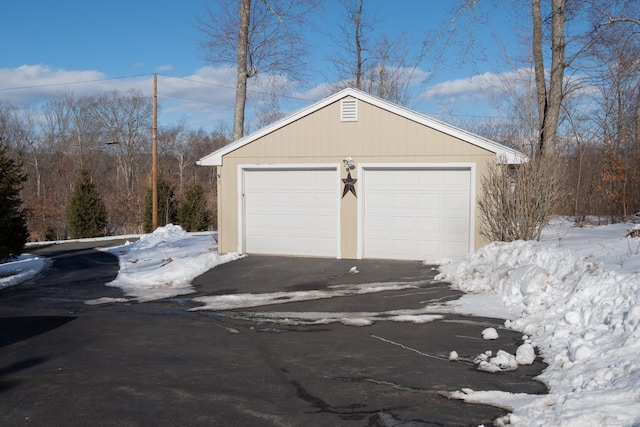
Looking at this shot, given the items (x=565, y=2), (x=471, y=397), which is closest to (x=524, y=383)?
(x=471, y=397)

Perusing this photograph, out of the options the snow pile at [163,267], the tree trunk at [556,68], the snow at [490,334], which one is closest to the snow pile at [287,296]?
the snow pile at [163,267]

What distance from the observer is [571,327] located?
6.51 metres

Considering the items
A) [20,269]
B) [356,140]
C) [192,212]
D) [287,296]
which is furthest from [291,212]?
[192,212]

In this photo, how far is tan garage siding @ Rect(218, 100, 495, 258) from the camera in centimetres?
1345

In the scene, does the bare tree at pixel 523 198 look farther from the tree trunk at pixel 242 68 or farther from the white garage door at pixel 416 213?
the tree trunk at pixel 242 68

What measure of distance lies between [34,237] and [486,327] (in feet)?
108

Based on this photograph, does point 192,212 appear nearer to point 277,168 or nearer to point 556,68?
point 277,168

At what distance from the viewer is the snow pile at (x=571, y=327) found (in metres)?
4.44

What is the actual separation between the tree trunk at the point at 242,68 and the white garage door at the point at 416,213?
878 cm

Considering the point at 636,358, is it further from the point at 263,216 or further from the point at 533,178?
the point at 263,216

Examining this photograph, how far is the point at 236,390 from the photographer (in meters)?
5.41

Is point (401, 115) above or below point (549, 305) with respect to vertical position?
above

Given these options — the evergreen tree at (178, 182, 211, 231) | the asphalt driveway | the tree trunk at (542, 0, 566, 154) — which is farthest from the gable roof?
the evergreen tree at (178, 182, 211, 231)

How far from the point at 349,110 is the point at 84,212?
67.8 feet
